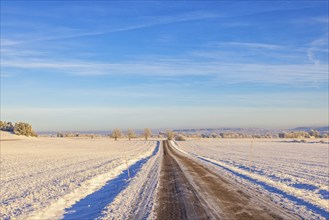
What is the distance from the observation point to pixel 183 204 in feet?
39.4

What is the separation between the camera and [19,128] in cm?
14112

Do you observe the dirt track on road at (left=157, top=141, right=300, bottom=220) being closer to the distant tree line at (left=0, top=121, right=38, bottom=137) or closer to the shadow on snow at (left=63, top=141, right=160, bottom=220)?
the shadow on snow at (left=63, top=141, right=160, bottom=220)

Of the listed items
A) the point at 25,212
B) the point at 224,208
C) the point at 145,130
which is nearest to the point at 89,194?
the point at 25,212

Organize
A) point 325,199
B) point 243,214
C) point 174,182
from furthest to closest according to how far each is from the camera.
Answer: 1. point 174,182
2. point 325,199
3. point 243,214

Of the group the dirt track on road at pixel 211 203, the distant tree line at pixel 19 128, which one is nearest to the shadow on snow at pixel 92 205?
the dirt track on road at pixel 211 203

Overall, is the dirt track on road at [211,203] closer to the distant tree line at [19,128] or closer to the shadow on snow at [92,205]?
the shadow on snow at [92,205]

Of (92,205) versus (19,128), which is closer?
(92,205)

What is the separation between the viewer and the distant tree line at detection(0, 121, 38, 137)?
460 ft

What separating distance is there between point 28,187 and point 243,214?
11.2 meters

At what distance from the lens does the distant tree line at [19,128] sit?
140 meters

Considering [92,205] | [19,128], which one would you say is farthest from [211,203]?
[19,128]

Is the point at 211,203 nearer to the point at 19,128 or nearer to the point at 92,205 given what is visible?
the point at 92,205

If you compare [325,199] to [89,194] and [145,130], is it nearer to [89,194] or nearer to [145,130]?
[89,194]

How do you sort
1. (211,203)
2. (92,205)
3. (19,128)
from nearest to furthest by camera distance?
(211,203)
(92,205)
(19,128)
